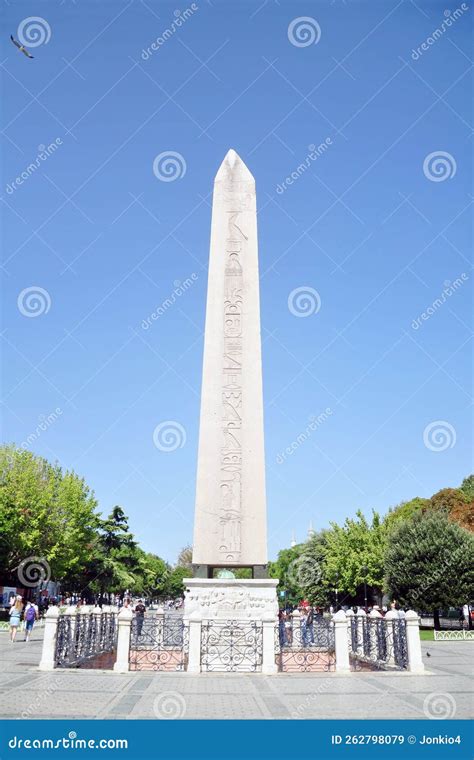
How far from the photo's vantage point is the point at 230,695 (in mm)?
9766

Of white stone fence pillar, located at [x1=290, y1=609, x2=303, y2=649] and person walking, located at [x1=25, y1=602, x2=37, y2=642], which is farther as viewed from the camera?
person walking, located at [x1=25, y1=602, x2=37, y2=642]

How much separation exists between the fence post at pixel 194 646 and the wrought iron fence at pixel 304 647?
5.55 feet

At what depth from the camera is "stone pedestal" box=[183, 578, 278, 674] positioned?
1326 centimetres

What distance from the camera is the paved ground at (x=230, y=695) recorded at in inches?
321

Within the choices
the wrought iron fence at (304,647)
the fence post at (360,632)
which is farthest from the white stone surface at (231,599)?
the fence post at (360,632)

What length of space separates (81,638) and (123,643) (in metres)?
2.62

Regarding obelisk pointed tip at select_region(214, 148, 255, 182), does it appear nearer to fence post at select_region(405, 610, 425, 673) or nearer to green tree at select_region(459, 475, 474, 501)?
fence post at select_region(405, 610, 425, 673)

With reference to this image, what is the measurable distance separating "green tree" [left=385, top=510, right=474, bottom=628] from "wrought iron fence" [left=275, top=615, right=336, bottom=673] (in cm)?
948

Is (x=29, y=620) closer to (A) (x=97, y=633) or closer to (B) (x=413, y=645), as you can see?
(A) (x=97, y=633)

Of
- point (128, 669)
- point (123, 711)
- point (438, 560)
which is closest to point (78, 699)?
point (123, 711)

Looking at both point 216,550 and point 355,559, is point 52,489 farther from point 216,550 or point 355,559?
point 216,550

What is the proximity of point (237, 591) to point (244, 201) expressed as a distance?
31.3ft

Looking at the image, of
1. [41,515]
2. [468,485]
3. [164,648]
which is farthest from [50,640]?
[468,485]

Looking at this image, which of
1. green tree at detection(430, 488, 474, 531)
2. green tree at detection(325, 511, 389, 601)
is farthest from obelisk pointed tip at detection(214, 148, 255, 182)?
green tree at detection(430, 488, 474, 531)
